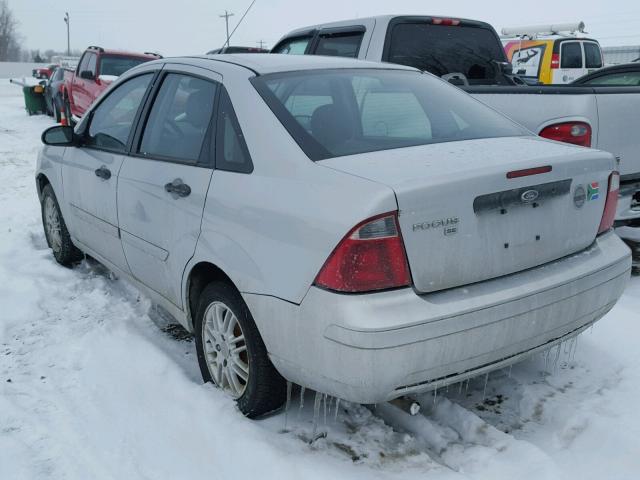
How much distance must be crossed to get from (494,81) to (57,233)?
4.45 m

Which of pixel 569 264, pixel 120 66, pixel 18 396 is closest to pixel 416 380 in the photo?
pixel 569 264

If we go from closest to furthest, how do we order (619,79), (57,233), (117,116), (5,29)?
(117,116) → (57,233) → (619,79) → (5,29)

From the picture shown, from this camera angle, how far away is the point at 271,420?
2.86m

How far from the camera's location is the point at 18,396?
3.06 meters

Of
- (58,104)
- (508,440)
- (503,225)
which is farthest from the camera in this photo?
(58,104)

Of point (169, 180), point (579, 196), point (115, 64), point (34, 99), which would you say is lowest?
point (34, 99)

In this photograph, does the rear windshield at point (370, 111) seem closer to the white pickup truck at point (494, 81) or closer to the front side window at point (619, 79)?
the white pickup truck at point (494, 81)

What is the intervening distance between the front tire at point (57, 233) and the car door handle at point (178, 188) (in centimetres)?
205

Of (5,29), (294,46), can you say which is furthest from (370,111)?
(5,29)

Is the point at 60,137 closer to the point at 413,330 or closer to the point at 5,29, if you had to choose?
the point at 413,330

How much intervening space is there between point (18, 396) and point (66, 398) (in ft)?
0.81

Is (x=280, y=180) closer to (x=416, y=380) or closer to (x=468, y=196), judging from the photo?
(x=468, y=196)

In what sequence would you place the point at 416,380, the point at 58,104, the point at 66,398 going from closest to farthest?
the point at 416,380 < the point at 66,398 < the point at 58,104

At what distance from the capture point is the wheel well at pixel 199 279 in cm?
291
